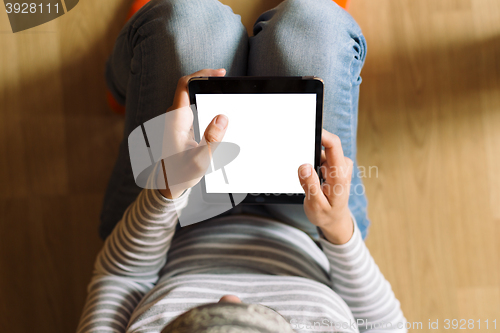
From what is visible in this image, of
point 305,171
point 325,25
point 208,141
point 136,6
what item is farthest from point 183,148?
point 136,6

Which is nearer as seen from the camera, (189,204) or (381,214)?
(189,204)

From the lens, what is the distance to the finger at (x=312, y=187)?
0.43 m

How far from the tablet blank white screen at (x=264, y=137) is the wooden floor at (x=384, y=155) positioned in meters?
0.32

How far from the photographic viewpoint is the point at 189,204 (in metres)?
0.56

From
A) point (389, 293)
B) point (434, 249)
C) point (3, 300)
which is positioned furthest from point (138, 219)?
point (434, 249)

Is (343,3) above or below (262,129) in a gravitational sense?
above

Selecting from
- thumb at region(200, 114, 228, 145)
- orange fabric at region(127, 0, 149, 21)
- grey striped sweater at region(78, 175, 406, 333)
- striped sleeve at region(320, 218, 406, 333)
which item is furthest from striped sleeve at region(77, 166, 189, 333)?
orange fabric at region(127, 0, 149, 21)

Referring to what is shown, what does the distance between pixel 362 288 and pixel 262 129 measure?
0.91 feet

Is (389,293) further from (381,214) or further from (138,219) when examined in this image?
(138,219)

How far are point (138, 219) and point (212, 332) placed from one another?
24 cm

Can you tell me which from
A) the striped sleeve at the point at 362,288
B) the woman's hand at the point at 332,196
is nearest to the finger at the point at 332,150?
the woman's hand at the point at 332,196

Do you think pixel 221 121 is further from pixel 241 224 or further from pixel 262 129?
pixel 241 224

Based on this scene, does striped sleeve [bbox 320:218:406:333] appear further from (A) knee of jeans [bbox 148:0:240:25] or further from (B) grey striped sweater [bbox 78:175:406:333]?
(A) knee of jeans [bbox 148:0:240:25]

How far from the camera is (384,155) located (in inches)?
29.8
